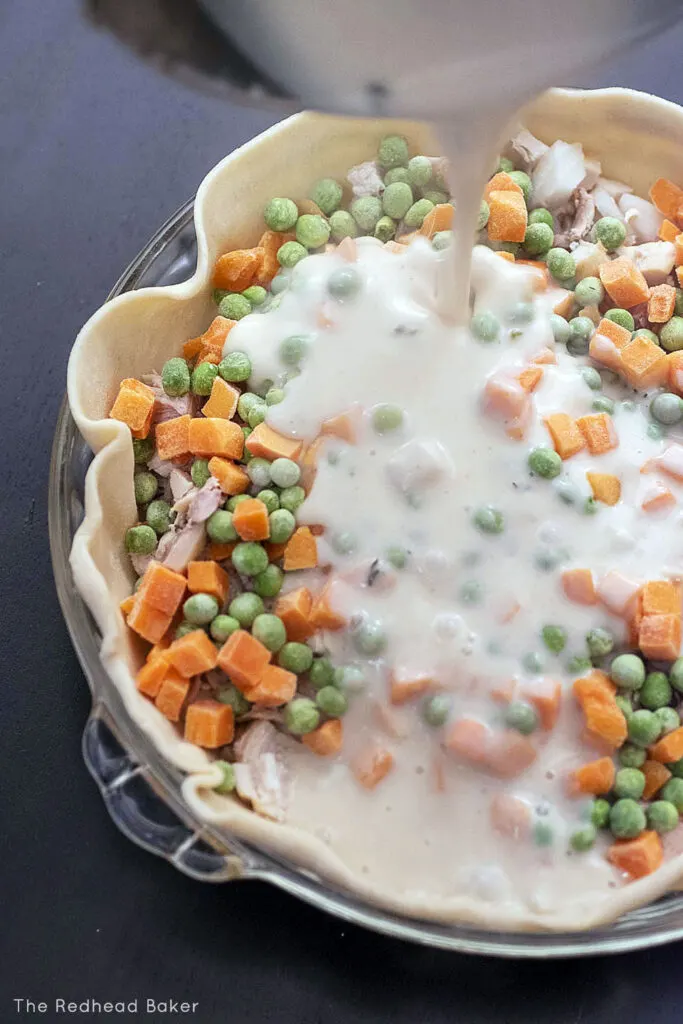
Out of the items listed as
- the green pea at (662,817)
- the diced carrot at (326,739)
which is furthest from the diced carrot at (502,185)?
the green pea at (662,817)

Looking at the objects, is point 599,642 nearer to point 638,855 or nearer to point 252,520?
point 638,855

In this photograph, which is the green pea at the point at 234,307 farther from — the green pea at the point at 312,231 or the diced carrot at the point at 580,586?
the diced carrot at the point at 580,586

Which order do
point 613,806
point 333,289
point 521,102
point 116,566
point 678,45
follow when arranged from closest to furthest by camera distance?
point 521,102 → point 613,806 → point 116,566 → point 333,289 → point 678,45

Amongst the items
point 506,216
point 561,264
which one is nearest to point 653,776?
point 561,264

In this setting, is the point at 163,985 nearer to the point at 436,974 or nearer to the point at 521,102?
the point at 436,974

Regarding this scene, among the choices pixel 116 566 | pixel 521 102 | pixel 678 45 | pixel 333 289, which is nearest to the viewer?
pixel 521 102

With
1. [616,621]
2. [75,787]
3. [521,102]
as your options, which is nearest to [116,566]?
[75,787]

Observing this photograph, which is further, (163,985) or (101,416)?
(101,416)
